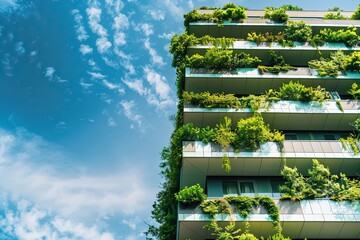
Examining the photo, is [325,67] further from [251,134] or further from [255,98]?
[251,134]

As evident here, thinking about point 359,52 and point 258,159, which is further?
point 359,52

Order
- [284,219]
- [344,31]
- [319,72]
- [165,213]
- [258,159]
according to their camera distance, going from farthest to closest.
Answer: [344,31] → [319,72] → [165,213] → [258,159] → [284,219]

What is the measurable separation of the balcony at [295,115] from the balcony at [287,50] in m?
5.72

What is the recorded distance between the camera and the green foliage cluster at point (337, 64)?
24.6 m

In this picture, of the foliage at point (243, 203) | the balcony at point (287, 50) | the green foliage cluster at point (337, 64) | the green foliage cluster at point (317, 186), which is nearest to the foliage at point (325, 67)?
the green foliage cluster at point (337, 64)

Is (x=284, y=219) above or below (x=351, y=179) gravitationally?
below

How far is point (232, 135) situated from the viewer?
2034 cm

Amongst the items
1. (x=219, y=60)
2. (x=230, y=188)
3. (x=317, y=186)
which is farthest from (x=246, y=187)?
(x=219, y=60)

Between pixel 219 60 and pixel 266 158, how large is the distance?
26.9 feet

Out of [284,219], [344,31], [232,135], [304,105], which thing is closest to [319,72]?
[304,105]

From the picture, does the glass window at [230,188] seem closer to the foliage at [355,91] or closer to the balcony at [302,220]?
the balcony at [302,220]

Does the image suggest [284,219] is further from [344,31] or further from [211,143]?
[344,31]

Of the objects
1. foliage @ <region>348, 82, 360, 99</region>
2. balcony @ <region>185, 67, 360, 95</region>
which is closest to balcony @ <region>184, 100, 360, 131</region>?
foliage @ <region>348, 82, 360, 99</region>

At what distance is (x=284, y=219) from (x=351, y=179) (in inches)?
250
